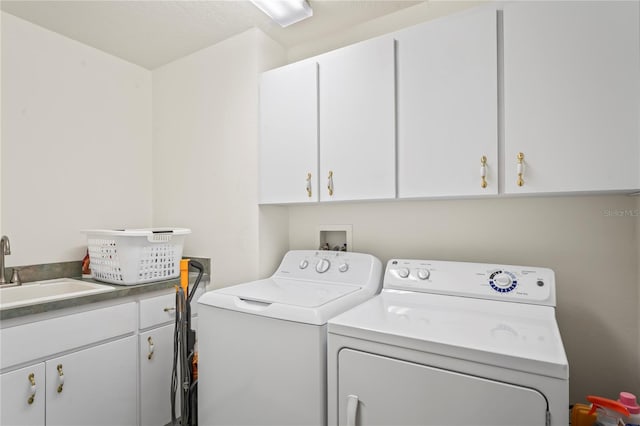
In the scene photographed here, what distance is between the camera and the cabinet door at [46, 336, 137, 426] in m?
1.53

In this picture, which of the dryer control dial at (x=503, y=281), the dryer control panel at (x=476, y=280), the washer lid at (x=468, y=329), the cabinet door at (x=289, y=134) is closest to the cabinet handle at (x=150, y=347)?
the cabinet door at (x=289, y=134)

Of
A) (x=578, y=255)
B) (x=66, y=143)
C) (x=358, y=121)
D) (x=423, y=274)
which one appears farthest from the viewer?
(x=66, y=143)

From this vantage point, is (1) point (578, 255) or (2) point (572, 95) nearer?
(2) point (572, 95)

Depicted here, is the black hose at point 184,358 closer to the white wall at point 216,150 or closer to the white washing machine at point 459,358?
the white wall at point 216,150

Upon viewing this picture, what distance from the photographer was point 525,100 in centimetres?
133

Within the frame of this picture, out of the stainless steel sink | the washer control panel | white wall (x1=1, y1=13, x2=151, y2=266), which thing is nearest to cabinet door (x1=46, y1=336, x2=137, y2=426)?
the stainless steel sink

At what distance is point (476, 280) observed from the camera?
1.50 m

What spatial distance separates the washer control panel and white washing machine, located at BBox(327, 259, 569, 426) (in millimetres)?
294

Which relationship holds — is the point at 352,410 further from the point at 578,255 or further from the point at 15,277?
the point at 15,277

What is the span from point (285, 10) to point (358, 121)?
0.74 meters

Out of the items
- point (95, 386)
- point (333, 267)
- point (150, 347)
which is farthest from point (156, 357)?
point (333, 267)

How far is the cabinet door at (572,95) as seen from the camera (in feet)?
3.89

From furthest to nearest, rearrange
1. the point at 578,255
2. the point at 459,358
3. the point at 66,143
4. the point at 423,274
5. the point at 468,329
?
the point at 66,143
the point at 423,274
the point at 578,255
the point at 468,329
the point at 459,358

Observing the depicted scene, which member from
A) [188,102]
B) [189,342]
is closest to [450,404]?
[189,342]
